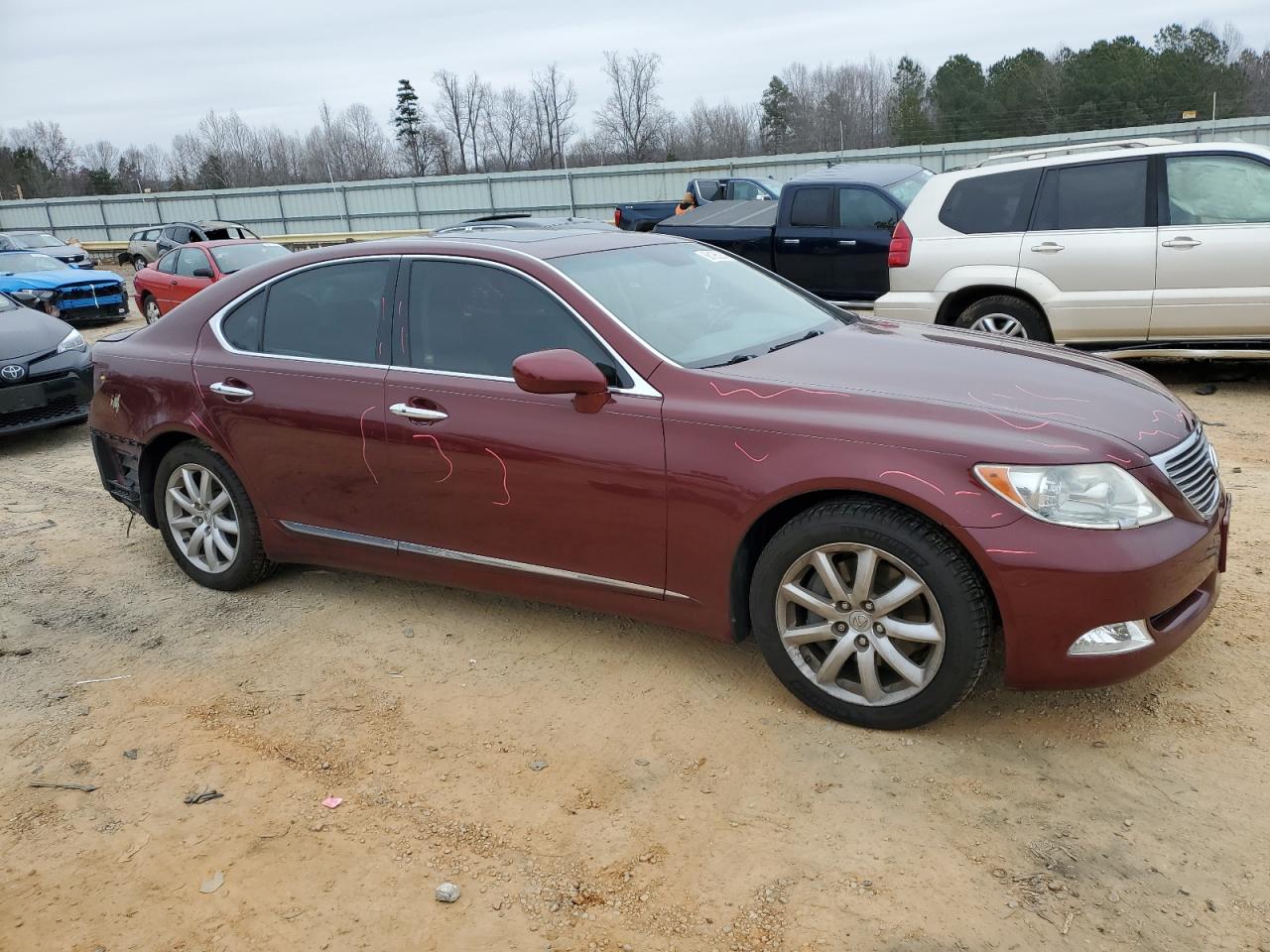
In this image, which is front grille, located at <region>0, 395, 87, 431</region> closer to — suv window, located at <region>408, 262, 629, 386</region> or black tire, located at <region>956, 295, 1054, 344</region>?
suv window, located at <region>408, 262, 629, 386</region>

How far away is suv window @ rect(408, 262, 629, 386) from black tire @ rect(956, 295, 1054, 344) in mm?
4956

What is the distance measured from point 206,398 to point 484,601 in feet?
5.15

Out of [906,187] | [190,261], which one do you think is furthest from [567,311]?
[190,261]

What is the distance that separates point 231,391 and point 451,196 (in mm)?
28402

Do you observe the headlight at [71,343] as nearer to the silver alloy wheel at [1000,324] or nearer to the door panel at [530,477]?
the door panel at [530,477]

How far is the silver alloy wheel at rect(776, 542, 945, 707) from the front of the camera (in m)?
3.09

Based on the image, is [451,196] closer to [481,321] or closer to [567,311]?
[481,321]

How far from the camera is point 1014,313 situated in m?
7.71

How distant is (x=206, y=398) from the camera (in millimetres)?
4523

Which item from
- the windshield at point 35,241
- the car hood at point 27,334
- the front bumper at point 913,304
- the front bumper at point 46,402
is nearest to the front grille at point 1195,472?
the front bumper at point 913,304

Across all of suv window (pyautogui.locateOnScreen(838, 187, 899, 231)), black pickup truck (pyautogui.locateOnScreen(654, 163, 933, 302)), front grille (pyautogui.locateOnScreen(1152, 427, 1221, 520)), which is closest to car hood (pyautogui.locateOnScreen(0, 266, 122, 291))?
black pickup truck (pyautogui.locateOnScreen(654, 163, 933, 302))

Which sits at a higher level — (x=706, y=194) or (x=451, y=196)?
(x=451, y=196)

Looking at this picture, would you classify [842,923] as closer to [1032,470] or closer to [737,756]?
[737,756]

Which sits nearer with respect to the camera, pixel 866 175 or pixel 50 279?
pixel 866 175
